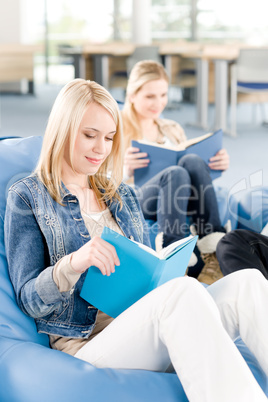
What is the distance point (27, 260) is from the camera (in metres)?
1.32

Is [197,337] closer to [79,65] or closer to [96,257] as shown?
[96,257]

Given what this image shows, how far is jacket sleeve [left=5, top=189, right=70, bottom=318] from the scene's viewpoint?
4.21 feet

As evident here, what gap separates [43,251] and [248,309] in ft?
1.66

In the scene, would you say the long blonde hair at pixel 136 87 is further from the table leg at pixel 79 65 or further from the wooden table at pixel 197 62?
the table leg at pixel 79 65

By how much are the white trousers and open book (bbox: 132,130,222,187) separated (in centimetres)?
103

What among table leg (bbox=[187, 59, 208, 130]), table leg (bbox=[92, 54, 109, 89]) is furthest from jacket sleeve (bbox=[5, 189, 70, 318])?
table leg (bbox=[92, 54, 109, 89])

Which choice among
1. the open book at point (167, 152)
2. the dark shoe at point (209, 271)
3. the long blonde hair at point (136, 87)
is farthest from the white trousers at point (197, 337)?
the long blonde hair at point (136, 87)

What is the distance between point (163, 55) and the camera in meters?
7.21

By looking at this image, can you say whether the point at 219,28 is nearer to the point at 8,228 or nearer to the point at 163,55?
the point at 163,55

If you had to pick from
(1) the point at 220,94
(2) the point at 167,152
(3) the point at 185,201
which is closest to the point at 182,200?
(3) the point at 185,201

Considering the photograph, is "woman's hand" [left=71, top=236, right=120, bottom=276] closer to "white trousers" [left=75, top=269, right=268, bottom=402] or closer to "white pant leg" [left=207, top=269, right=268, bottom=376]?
"white trousers" [left=75, top=269, right=268, bottom=402]

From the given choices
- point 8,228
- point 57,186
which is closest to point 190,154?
point 57,186

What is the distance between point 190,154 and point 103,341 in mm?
1226

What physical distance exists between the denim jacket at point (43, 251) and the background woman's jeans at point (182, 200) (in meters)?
0.84
